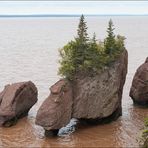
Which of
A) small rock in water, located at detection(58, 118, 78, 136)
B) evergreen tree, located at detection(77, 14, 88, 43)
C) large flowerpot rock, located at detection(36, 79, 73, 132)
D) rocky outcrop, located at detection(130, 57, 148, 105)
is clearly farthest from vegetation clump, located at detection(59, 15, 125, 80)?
rocky outcrop, located at detection(130, 57, 148, 105)

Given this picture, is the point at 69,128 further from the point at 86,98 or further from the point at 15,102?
the point at 15,102

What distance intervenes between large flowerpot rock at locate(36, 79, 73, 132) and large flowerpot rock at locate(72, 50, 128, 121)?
81 cm

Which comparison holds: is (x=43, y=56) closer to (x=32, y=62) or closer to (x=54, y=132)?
(x=32, y=62)

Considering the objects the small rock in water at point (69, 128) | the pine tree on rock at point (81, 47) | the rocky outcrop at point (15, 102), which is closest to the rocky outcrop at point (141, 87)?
the small rock in water at point (69, 128)

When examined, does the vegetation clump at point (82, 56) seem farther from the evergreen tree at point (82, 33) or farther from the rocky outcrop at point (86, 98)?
the rocky outcrop at point (86, 98)

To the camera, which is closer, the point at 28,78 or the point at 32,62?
the point at 28,78

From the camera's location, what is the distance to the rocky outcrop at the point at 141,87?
39.2 metres

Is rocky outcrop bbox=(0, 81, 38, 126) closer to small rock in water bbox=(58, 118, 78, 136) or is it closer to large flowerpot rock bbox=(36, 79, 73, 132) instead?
large flowerpot rock bbox=(36, 79, 73, 132)

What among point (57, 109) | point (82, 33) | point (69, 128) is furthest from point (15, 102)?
point (82, 33)

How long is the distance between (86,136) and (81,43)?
22.8 ft

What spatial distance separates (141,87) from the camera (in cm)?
3928

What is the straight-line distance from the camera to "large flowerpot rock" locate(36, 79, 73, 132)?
31.8 metres

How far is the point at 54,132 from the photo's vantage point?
32.7m

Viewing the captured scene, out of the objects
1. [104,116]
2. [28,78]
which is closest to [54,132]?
[104,116]
